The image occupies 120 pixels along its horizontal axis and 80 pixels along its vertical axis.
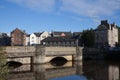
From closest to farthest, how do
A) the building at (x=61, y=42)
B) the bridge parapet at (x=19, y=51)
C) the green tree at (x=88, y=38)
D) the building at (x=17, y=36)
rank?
the bridge parapet at (x=19, y=51) → the green tree at (x=88, y=38) → the building at (x=61, y=42) → the building at (x=17, y=36)

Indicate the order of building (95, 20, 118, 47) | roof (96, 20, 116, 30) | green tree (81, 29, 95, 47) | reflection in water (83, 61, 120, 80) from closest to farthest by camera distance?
reflection in water (83, 61, 120, 80), green tree (81, 29, 95, 47), building (95, 20, 118, 47), roof (96, 20, 116, 30)

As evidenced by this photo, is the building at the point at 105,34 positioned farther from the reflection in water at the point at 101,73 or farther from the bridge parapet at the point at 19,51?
the bridge parapet at the point at 19,51

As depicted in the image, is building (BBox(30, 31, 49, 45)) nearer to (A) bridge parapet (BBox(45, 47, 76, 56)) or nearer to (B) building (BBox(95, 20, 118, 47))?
(B) building (BBox(95, 20, 118, 47))

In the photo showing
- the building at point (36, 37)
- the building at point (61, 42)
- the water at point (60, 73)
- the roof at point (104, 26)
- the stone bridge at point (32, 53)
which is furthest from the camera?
the building at point (36, 37)

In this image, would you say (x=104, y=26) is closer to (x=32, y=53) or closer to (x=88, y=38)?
(x=88, y=38)

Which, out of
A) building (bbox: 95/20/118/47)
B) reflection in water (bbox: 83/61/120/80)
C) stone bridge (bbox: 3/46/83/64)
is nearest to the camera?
reflection in water (bbox: 83/61/120/80)

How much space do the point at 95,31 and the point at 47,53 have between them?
6009 centimetres

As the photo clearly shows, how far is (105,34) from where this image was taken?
113 metres

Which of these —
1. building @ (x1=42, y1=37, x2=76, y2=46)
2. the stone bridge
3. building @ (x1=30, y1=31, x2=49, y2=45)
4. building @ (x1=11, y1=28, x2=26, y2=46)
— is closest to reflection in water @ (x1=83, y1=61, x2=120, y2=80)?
the stone bridge

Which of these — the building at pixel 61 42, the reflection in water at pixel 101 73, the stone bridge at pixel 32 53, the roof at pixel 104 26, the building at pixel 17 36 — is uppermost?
the roof at pixel 104 26

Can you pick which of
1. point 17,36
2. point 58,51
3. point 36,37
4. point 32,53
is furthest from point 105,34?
point 32,53

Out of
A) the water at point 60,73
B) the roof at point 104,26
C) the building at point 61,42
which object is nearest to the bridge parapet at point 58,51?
the water at point 60,73

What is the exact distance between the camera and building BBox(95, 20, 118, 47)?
112 meters

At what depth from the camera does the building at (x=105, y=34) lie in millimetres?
112125
